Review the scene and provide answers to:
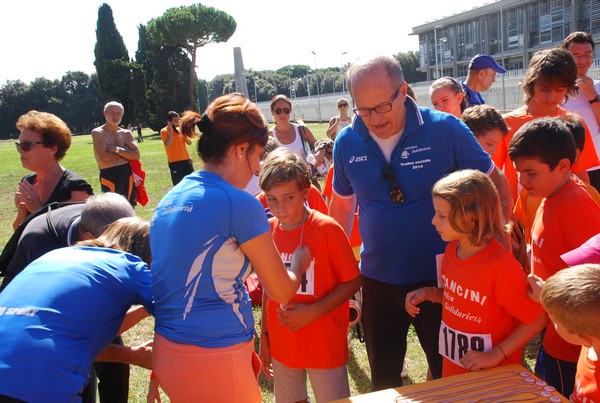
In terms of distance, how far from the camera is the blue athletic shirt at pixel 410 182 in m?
2.37

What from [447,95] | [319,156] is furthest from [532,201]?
[319,156]

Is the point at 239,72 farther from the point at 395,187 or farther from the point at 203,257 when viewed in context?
the point at 203,257

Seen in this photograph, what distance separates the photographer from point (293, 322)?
92.4 inches

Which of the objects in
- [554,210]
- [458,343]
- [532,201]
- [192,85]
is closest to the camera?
[458,343]

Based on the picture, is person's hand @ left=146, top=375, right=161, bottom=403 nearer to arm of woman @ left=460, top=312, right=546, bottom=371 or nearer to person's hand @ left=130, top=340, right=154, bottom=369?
person's hand @ left=130, top=340, right=154, bottom=369

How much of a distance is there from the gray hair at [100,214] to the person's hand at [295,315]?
0.86 m

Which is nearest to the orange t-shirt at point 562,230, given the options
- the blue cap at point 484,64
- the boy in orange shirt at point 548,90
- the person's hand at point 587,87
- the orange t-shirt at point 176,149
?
the boy in orange shirt at point 548,90

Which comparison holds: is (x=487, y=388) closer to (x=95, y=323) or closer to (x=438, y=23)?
(x=95, y=323)

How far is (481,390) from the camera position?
1.71 metres

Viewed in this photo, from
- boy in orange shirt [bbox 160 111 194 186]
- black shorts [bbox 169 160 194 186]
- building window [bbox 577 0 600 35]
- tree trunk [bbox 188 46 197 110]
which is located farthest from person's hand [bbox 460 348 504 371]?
tree trunk [bbox 188 46 197 110]

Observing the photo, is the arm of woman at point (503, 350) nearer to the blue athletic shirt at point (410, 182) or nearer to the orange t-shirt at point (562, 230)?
the orange t-shirt at point (562, 230)

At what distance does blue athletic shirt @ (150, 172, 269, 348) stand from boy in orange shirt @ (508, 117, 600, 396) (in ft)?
4.24

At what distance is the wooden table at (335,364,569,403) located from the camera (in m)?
1.65

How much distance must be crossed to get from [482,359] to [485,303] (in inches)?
8.5
